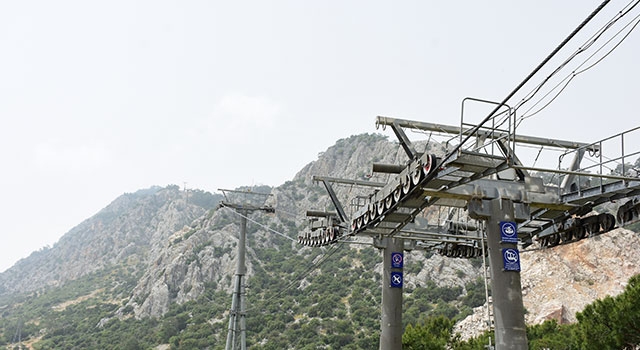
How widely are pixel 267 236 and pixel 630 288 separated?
67349 mm

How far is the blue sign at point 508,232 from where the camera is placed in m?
11.8

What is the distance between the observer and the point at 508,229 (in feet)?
39.1

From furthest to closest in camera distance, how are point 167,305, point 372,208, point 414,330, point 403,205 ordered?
point 167,305 < point 414,330 < point 372,208 < point 403,205

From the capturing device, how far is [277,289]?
62.6m

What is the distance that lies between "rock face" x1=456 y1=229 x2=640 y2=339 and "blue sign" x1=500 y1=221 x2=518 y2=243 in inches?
1219

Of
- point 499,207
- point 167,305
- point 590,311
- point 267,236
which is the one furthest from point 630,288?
point 267,236

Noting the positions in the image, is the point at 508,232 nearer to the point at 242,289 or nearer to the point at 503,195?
the point at 503,195

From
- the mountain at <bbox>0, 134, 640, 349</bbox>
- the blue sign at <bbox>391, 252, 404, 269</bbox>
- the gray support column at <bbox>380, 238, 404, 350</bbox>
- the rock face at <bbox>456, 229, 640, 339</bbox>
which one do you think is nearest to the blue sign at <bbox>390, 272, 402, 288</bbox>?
the gray support column at <bbox>380, 238, 404, 350</bbox>

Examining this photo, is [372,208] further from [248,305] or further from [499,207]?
[248,305]

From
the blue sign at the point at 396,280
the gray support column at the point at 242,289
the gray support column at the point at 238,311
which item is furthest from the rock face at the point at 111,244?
the blue sign at the point at 396,280

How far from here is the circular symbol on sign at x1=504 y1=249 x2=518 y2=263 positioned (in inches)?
455

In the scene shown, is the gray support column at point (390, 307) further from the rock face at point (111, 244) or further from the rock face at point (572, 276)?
the rock face at point (111, 244)

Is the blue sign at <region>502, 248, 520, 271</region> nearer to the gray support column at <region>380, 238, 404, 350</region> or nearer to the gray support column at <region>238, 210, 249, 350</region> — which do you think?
the gray support column at <region>380, 238, 404, 350</region>

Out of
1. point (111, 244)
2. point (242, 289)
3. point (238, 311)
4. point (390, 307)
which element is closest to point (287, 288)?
point (242, 289)
